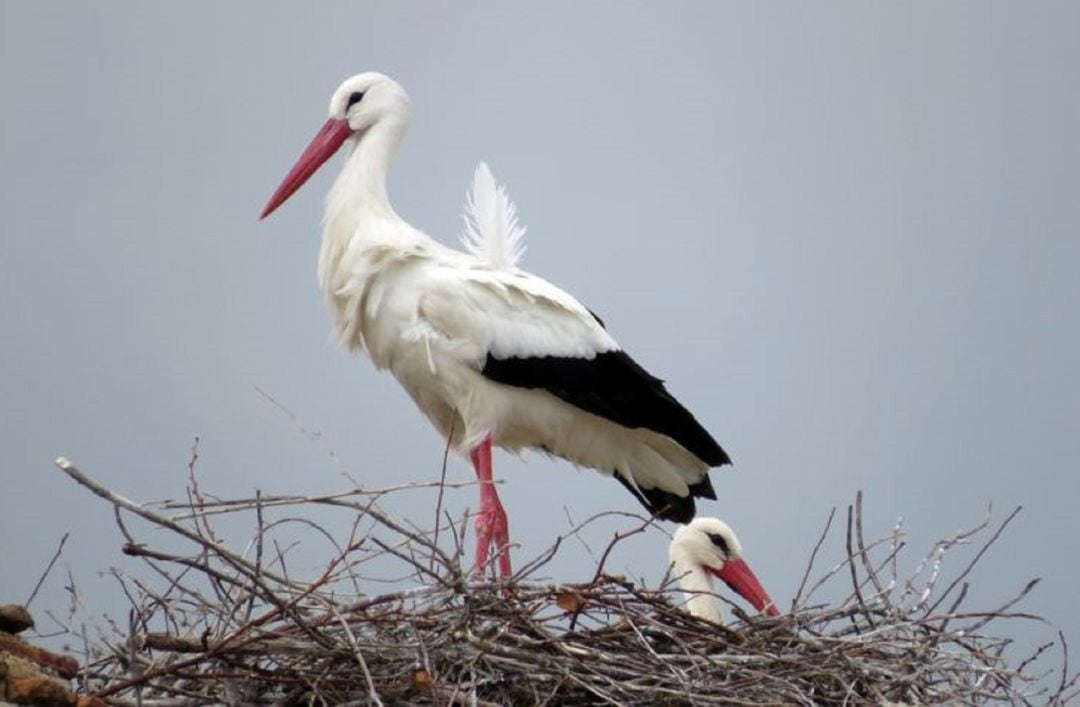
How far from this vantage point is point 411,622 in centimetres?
567

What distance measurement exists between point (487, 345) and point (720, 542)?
4.70 ft

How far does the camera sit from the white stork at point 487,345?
7766 millimetres

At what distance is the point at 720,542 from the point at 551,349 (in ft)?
3.97

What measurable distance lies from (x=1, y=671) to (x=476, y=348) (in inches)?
121

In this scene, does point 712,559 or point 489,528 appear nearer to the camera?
point 489,528

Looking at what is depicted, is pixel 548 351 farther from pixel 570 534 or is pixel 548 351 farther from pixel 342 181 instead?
pixel 570 534

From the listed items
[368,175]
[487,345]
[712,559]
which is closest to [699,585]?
[712,559]

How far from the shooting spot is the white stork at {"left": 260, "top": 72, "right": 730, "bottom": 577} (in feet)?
25.5

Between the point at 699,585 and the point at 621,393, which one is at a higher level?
the point at 621,393

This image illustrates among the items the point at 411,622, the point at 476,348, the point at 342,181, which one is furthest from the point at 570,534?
the point at 342,181

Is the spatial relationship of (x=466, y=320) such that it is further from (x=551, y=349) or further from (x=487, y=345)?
(x=551, y=349)

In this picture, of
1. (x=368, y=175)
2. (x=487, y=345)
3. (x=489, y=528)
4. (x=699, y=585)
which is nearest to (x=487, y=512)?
(x=489, y=528)

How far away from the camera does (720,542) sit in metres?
8.54

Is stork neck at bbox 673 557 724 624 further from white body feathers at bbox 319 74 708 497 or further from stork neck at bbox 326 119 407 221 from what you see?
stork neck at bbox 326 119 407 221
